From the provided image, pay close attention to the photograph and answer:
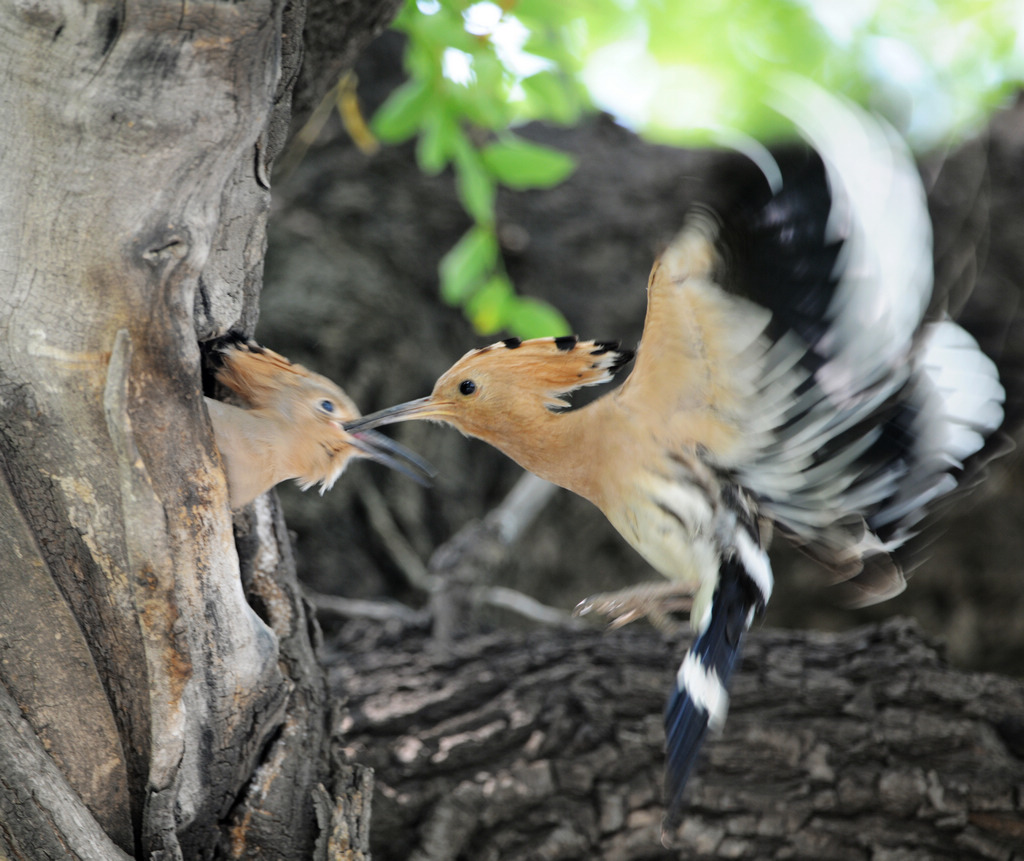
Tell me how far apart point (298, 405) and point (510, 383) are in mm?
504

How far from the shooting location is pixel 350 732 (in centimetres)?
217

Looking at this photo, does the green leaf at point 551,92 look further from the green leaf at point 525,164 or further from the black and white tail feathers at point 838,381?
the black and white tail feathers at point 838,381

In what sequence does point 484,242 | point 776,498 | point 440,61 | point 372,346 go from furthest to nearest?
point 372,346 → point 484,242 → point 440,61 → point 776,498

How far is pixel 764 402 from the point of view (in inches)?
65.3

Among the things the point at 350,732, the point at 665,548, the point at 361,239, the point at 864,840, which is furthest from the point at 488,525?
the point at 361,239

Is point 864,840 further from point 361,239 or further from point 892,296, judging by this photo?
point 361,239

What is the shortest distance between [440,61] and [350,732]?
174cm

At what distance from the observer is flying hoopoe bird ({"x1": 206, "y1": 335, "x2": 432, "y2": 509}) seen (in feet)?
4.93

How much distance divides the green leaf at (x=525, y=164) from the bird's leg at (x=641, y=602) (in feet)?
3.78

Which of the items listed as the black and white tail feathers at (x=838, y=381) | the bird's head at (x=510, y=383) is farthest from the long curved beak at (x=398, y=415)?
the black and white tail feathers at (x=838, y=381)

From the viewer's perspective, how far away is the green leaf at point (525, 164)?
2451mm

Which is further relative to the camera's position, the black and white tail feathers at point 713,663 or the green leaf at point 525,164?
the green leaf at point 525,164

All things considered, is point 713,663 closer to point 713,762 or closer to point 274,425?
point 713,762

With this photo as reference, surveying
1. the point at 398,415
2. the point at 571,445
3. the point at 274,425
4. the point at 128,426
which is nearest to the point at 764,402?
the point at 571,445
